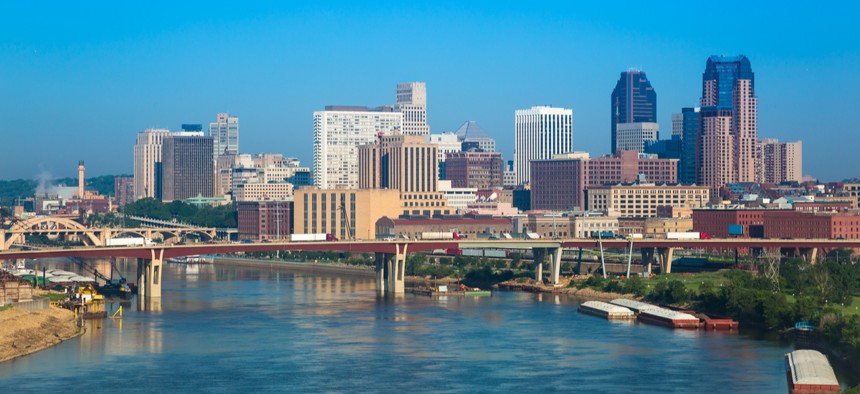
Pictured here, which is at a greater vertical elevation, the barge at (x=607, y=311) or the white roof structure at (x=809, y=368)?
the barge at (x=607, y=311)

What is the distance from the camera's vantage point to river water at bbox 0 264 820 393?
245 ft

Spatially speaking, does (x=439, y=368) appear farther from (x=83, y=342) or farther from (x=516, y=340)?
(x=83, y=342)

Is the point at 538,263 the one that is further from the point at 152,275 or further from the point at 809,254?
the point at 152,275

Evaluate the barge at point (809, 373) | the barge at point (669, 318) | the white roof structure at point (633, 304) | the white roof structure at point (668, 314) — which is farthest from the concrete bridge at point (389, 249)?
the barge at point (809, 373)

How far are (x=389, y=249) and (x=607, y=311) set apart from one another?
31.6 meters

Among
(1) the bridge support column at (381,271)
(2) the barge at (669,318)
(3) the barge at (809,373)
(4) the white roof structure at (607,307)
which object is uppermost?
(1) the bridge support column at (381,271)

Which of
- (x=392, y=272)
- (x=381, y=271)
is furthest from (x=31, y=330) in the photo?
(x=381, y=271)

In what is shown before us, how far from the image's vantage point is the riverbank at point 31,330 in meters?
85.8

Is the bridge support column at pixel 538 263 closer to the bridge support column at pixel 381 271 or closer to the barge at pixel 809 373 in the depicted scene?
the bridge support column at pixel 381 271

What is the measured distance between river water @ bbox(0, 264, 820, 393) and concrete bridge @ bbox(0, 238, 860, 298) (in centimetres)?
717

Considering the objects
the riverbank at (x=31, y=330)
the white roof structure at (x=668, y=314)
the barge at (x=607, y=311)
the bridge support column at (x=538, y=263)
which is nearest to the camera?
the riverbank at (x=31, y=330)

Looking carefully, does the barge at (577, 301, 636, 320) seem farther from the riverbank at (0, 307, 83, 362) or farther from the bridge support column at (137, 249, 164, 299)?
the riverbank at (0, 307, 83, 362)

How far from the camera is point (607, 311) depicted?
107m

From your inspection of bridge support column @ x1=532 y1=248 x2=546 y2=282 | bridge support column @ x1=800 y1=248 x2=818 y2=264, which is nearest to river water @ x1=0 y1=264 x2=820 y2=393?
bridge support column @ x1=532 y1=248 x2=546 y2=282
